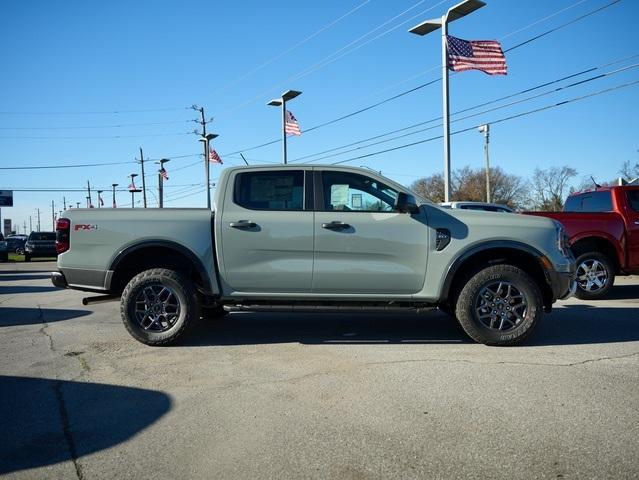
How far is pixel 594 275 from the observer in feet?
30.4

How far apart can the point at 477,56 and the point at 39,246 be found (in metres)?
25.5

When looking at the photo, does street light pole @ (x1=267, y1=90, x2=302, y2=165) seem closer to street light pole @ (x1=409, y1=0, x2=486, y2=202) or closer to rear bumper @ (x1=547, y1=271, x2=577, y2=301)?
street light pole @ (x1=409, y1=0, x2=486, y2=202)

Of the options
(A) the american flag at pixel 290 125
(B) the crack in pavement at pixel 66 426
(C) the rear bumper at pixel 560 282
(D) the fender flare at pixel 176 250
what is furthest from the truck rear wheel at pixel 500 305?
(A) the american flag at pixel 290 125

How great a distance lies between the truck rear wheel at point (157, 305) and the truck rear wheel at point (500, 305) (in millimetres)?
Answer: 2943

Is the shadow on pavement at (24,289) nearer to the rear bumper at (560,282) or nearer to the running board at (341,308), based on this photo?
the running board at (341,308)

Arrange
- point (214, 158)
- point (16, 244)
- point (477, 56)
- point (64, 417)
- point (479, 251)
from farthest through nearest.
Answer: point (16, 244) < point (214, 158) < point (477, 56) < point (479, 251) < point (64, 417)

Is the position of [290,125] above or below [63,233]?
above

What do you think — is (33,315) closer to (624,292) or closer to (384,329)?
(384,329)

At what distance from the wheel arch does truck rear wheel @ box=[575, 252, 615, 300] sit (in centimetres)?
416

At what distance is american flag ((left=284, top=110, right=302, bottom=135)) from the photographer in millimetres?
21639

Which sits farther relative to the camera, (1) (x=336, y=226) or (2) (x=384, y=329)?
(2) (x=384, y=329)

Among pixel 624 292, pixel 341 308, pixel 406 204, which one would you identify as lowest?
pixel 624 292

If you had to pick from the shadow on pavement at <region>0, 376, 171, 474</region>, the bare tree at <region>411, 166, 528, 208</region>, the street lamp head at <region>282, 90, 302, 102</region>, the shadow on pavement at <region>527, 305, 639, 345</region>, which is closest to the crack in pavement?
the shadow on pavement at <region>0, 376, 171, 474</region>

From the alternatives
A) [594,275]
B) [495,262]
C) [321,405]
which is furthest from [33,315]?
[594,275]
